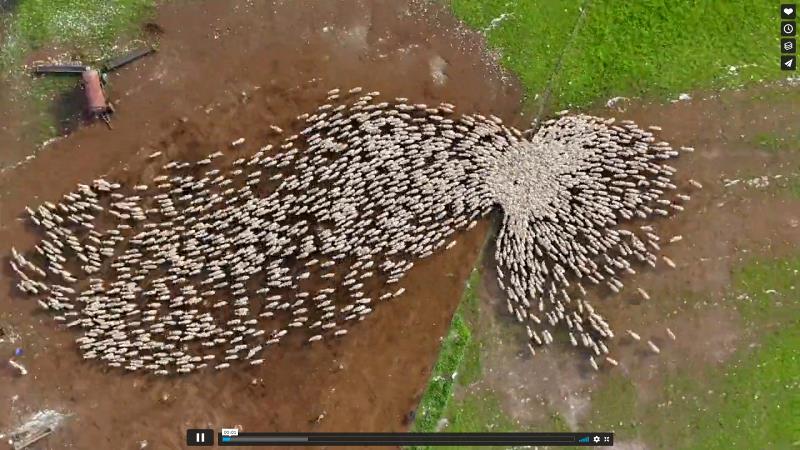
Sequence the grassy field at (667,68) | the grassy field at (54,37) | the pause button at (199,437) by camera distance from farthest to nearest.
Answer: the grassy field at (54,37)
the grassy field at (667,68)
the pause button at (199,437)

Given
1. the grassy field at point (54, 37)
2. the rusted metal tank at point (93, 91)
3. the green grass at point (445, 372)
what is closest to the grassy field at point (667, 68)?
the green grass at point (445, 372)

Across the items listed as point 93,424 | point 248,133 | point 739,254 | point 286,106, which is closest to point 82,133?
point 248,133

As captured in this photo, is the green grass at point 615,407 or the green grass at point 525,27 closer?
the green grass at point 615,407

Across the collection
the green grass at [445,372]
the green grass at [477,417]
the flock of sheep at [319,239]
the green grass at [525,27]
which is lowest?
the green grass at [477,417]

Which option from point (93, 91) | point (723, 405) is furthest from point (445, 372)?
point (93, 91)

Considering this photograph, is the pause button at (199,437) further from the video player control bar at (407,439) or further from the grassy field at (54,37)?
the grassy field at (54,37)

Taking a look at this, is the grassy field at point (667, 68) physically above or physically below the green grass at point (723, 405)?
above

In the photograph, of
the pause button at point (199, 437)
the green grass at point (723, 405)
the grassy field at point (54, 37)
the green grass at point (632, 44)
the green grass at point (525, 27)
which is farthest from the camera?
the green grass at point (525, 27)
